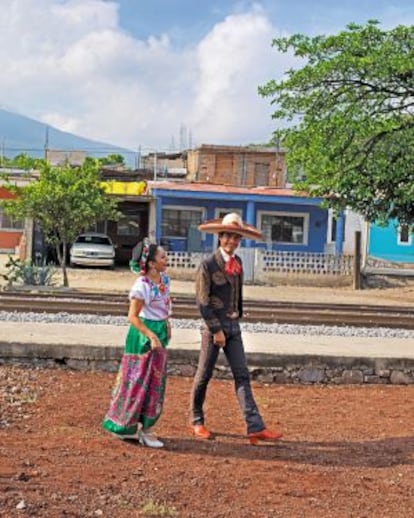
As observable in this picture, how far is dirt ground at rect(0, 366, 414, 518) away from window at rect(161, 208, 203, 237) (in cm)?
2722

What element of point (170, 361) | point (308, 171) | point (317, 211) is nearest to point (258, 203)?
point (317, 211)

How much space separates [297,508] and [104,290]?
1971 cm

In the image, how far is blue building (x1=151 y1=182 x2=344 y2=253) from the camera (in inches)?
1357

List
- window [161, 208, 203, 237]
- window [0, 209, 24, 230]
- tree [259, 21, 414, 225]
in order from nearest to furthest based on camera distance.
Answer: tree [259, 21, 414, 225], window [161, 208, 203, 237], window [0, 209, 24, 230]

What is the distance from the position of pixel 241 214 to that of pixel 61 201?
14.1m

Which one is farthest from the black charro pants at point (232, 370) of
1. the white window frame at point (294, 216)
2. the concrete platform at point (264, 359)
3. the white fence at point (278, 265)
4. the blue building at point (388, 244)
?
the blue building at point (388, 244)

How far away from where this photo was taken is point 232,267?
21.7 feet

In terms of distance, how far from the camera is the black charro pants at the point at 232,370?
21.6 feet

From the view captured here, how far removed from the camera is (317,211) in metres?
36.1

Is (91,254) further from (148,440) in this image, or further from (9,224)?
(148,440)

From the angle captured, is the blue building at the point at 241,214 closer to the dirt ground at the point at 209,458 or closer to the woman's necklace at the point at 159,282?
the dirt ground at the point at 209,458

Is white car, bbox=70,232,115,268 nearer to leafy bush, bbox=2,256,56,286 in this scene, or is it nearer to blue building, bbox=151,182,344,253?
blue building, bbox=151,182,344,253

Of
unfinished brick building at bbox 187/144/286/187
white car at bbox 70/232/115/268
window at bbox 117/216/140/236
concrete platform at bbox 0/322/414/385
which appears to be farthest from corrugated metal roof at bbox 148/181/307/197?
concrete platform at bbox 0/322/414/385

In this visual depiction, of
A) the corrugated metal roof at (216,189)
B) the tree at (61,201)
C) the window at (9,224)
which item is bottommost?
the window at (9,224)
